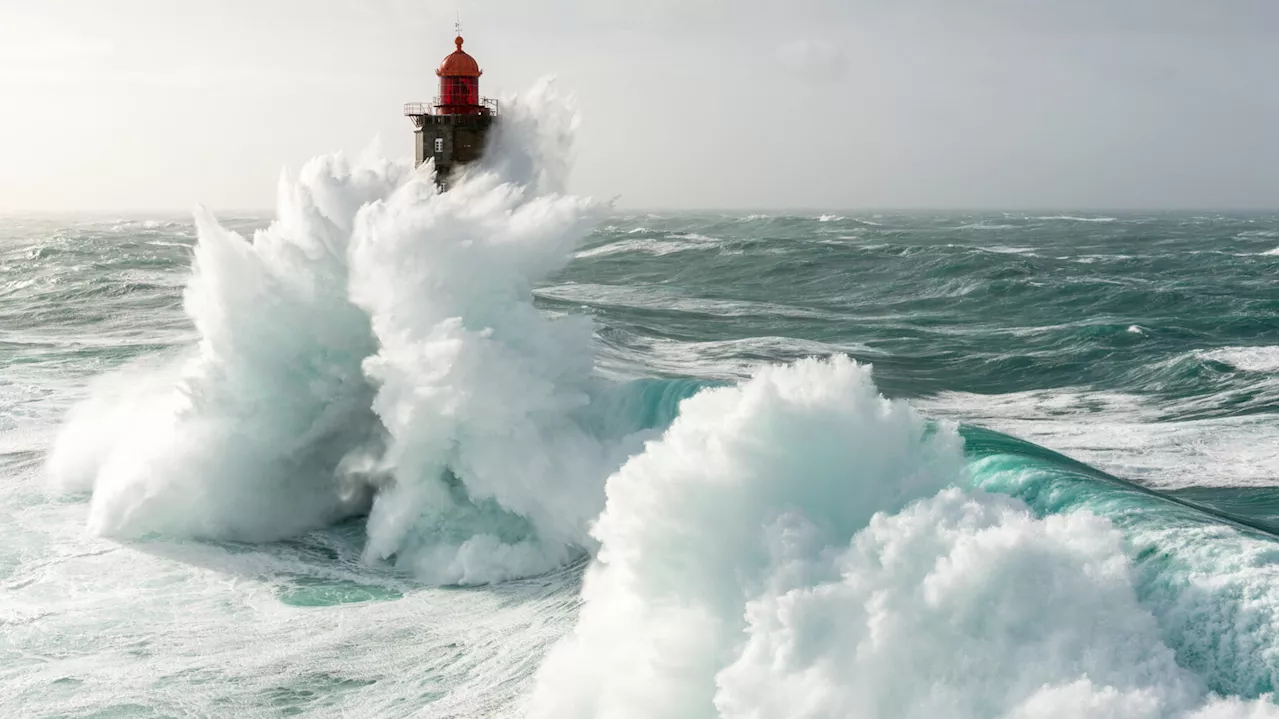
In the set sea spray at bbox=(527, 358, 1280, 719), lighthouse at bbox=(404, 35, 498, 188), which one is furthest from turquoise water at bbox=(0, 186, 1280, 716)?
lighthouse at bbox=(404, 35, 498, 188)

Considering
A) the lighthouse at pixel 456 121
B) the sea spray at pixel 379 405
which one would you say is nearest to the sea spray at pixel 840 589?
the sea spray at pixel 379 405

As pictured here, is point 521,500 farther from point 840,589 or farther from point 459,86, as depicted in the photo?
point 459,86

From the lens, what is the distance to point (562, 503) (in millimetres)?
10250

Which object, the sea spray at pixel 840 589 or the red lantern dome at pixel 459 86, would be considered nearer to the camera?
the sea spray at pixel 840 589

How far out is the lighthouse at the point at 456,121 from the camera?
18.9 metres

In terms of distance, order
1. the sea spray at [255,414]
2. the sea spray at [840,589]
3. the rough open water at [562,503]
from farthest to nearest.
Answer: the sea spray at [255,414]
the rough open water at [562,503]
the sea spray at [840,589]

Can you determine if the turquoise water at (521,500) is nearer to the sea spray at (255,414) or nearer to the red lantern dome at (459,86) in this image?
the sea spray at (255,414)

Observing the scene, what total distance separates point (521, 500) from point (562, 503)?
0.43 m

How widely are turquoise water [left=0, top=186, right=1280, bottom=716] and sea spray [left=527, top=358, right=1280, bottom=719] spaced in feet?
0.08

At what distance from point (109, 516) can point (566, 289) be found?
2351cm

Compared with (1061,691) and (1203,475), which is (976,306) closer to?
(1203,475)

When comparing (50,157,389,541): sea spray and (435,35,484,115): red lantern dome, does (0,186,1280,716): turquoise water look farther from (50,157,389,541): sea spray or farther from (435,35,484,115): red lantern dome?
(435,35,484,115): red lantern dome

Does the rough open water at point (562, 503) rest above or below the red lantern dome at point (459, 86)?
below

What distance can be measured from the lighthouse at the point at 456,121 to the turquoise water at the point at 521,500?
4.66m
